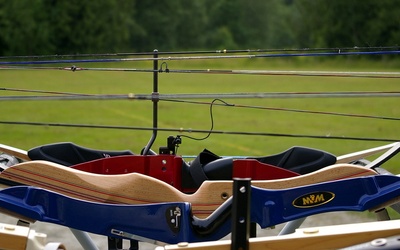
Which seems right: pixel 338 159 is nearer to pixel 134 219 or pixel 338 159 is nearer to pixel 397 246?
pixel 134 219

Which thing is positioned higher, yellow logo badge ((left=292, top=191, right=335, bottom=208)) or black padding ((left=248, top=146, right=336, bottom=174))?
black padding ((left=248, top=146, right=336, bottom=174))

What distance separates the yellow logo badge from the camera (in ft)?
8.50

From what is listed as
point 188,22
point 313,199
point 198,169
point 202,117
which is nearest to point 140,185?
point 198,169

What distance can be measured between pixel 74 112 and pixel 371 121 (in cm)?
523

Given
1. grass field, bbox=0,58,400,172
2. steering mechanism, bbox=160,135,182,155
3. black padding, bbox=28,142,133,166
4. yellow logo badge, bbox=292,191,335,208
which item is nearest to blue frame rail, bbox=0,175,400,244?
yellow logo badge, bbox=292,191,335,208

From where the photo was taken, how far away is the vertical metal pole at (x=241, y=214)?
2027 millimetres

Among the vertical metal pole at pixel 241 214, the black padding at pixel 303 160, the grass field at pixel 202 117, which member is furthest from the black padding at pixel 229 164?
the grass field at pixel 202 117

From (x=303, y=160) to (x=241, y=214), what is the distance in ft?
3.62

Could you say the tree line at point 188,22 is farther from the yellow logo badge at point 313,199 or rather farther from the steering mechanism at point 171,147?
the yellow logo badge at point 313,199

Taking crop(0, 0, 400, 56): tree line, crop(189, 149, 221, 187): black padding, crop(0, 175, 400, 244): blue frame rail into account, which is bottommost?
crop(0, 175, 400, 244): blue frame rail

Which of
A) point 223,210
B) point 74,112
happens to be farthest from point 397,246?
point 74,112

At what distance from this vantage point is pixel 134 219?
8.36 feet

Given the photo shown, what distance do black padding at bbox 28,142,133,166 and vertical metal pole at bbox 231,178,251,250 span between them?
4.23 ft

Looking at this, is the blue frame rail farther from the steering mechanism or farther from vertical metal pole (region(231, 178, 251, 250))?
the steering mechanism
